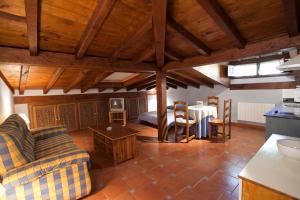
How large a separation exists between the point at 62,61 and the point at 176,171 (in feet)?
8.58

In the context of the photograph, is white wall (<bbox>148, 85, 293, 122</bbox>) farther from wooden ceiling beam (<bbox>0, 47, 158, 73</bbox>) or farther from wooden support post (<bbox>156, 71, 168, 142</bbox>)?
wooden ceiling beam (<bbox>0, 47, 158, 73</bbox>)

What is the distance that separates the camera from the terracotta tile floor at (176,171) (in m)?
1.99

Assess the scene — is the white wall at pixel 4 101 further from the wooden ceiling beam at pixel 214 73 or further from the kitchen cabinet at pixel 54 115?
the wooden ceiling beam at pixel 214 73

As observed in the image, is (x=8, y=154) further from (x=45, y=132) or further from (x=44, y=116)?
(x=44, y=116)

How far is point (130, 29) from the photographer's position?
229 centimetres

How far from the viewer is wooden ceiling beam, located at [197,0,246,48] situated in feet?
5.28

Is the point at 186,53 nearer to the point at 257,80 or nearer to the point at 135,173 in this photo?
the point at 135,173

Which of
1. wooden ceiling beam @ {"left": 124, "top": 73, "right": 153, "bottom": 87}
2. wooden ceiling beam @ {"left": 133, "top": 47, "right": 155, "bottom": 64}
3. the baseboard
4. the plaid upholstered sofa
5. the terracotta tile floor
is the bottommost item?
the terracotta tile floor

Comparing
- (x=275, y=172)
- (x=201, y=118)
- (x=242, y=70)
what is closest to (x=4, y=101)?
(x=275, y=172)

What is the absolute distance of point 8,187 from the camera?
148cm

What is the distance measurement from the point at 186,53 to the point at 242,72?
2.73 m

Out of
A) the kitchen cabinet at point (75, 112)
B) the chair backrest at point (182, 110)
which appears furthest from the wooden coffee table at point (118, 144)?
the chair backrest at point (182, 110)

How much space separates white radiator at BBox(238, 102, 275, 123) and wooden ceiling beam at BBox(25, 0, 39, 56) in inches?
209

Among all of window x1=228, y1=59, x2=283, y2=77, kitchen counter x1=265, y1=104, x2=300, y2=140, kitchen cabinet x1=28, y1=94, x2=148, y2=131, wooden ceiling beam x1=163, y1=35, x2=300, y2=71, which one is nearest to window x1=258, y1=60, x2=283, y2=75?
window x1=228, y1=59, x2=283, y2=77
